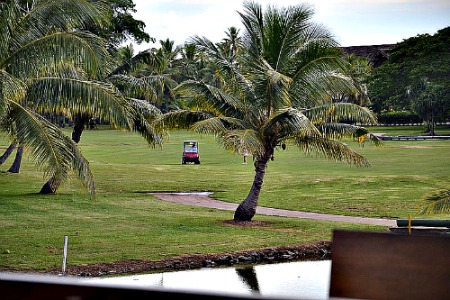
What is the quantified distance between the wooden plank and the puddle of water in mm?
9029

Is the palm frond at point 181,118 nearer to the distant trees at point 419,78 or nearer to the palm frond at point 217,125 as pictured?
the palm frond at point 217,125

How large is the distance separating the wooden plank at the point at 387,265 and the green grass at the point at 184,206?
11239mm

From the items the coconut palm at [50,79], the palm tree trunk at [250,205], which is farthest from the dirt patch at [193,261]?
the palm tree trunk at [250,205]

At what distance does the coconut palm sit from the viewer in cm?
1477

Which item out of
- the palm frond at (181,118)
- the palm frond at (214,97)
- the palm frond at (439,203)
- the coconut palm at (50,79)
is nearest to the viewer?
the palm frond at (439,203)

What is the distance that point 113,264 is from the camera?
599 inches

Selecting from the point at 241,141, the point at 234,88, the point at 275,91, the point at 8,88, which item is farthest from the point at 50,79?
the point at 234,88

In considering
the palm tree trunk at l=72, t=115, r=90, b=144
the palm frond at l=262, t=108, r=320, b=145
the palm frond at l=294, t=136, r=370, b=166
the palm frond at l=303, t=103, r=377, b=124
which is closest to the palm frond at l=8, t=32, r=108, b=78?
the palm frond at l=262, t=108, r=320, b=145

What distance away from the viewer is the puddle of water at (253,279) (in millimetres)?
13844

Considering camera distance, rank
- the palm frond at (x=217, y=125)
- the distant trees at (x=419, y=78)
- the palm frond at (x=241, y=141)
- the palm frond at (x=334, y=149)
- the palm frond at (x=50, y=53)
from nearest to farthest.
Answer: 1. the palm frond at (x=50, y=53)
2. the palm frond at (x=241, y=141)
3. the palm frond at (x=217, y=125)
4. the palm frond at (x=334, y=149)
5. the distant trees at (x=419, y=78)

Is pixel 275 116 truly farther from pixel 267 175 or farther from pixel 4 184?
pixel 267 175

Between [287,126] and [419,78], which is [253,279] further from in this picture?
[419,78]

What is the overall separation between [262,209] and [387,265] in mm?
21621

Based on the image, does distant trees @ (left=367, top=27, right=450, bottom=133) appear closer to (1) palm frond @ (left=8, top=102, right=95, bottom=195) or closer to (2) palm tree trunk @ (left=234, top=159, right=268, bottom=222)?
(2) palm tree trunk @ (left=234, top=159, right=268, bottom=222)
